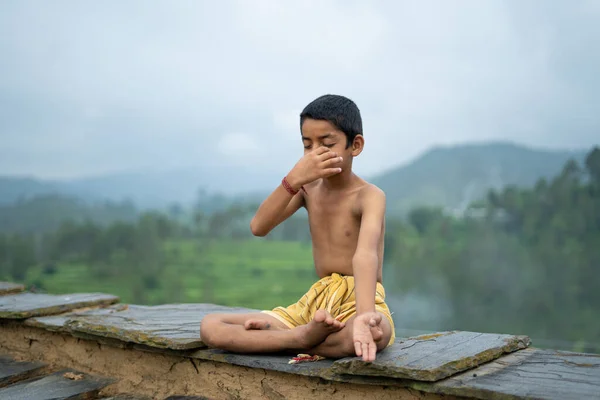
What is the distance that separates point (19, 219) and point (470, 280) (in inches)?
266

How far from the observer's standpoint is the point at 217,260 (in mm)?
9164

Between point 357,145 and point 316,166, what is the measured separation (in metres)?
0.22

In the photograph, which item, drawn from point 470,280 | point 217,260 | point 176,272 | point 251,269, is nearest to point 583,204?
point 470,280

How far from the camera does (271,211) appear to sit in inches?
88.0

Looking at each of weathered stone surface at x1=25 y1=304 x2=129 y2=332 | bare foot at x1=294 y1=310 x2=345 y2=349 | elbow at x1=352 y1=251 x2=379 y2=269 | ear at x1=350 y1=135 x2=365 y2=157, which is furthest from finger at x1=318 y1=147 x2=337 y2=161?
weathered stone surface at x1=25 y1=304 x2=129 y2=332

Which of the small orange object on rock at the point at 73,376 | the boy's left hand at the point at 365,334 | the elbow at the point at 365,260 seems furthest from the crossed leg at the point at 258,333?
the small orange object on rock at the point at 73,376

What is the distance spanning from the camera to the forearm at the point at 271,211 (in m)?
2.21

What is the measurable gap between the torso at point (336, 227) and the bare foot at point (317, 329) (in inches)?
13.8

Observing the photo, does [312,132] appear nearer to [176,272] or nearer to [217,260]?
[217,260]

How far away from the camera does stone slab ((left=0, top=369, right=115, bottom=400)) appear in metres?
2.37

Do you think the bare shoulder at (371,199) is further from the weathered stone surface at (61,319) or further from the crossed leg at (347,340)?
the weathered stone surface at (61,319)

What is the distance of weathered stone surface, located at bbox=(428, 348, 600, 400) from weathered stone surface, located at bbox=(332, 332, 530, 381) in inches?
1.2

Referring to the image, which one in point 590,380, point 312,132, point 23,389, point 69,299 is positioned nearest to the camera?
point 590,380

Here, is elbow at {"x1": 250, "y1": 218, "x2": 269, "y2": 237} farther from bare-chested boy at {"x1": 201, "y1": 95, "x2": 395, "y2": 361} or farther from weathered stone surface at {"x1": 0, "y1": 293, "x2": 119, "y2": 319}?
weathered stone surface at {"x1": 0, "y1": 293, "x2": 119, "y2": 319}
